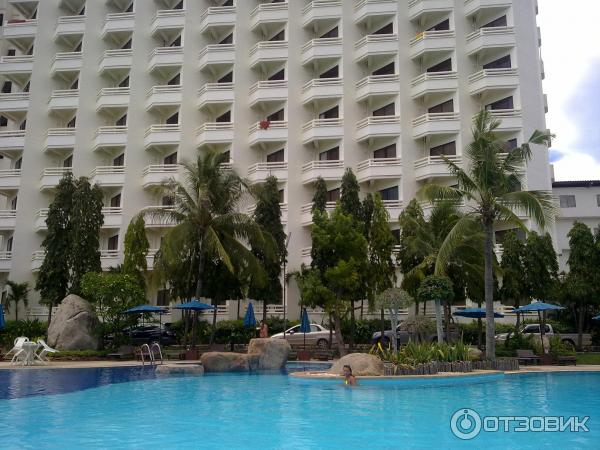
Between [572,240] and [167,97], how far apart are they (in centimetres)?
3124

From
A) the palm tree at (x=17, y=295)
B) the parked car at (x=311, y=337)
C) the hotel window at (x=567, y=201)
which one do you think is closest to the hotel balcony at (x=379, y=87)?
the hotel window at (x=567, y=201)

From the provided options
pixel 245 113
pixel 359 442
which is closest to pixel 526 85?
pixel 245 113

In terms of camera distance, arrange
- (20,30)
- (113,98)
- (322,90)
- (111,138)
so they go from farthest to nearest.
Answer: (20,30), (113,98), (111,138), (322,90)

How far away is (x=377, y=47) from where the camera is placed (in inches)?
1702

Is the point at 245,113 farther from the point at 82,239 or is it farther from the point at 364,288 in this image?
the point at 364,288

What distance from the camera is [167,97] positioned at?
4519 cm

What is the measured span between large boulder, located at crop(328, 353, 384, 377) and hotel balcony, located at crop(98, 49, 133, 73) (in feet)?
119

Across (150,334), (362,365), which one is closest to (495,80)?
(362,365)

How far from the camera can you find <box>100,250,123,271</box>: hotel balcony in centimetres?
4247

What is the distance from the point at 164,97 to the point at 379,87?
17048 millimetres

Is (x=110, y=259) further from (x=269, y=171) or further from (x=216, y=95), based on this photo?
(x=216, y=95)

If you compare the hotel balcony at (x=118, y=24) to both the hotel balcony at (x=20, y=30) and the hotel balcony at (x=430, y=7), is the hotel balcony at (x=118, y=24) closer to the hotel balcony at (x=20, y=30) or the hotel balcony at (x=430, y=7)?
the hotel balcony at (x=20, y=30)

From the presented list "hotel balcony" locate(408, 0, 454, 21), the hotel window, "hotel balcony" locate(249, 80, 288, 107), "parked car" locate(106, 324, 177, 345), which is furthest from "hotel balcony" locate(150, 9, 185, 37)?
the hotel window

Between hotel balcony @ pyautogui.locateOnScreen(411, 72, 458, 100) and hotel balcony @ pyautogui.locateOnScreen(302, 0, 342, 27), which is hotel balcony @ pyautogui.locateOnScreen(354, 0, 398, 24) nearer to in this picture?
hotel balcony @ pyautogui.locateOnScreen(302, 0, 342, 27)
